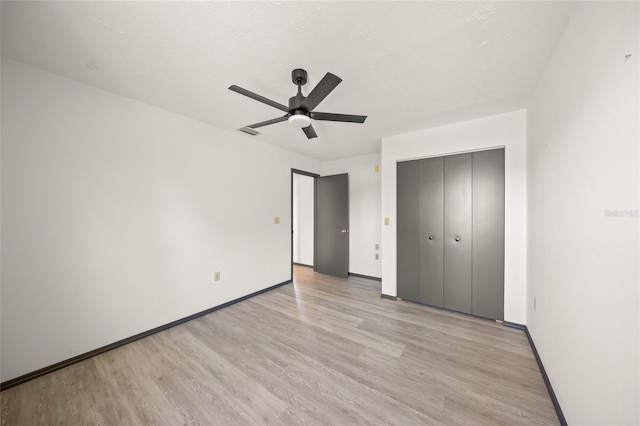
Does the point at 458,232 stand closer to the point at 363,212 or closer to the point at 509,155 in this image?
the point at 509,155

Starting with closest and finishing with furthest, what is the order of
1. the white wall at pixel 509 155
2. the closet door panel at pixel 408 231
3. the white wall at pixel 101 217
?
the white wall at pixel 101 217 → the white wall at pixel 509 155 → the closet door panel at pixel 408 231

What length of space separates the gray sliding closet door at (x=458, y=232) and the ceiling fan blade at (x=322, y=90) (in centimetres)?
217

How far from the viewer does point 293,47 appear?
1.59 meters

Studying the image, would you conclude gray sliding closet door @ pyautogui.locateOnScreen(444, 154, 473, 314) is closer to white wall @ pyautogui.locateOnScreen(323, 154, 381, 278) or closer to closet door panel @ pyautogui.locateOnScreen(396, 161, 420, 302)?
closet door panel @ pyautogui.locateOnScreen(396, 161, 420, 302)

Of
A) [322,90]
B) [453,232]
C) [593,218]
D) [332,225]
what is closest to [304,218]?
[332,225]

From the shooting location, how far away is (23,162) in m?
1.76

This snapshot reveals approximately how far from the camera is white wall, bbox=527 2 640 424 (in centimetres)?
85

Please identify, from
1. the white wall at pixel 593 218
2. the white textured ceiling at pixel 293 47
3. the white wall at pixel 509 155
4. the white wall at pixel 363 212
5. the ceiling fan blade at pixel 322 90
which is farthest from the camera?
the white wall at pixel 363 212

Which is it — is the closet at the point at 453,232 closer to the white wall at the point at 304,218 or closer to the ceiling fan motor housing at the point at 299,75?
the ceiling fan motor housing at the point at 299,75

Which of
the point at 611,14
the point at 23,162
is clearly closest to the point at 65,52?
the point at 23,162

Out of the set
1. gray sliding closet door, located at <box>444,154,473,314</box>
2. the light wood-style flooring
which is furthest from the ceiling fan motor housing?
the light wood-style flooring

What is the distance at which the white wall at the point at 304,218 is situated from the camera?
5379 millimetres

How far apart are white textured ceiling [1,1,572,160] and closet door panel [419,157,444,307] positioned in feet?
2.98

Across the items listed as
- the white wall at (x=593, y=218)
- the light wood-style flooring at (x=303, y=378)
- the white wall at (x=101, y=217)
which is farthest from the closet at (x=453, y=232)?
the white wall at (x=101, y=217)
